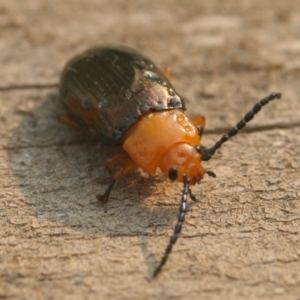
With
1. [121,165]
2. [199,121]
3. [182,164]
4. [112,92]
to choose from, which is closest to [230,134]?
[199,121]

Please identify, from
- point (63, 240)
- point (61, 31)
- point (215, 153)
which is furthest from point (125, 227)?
point (61, 31)

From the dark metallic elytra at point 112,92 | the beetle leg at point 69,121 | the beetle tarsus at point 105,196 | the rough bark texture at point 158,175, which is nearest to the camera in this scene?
the rough bark texture at point 158,175

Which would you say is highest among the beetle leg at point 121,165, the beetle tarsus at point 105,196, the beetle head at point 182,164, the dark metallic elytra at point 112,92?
the dark metallic elytra at point 112,92

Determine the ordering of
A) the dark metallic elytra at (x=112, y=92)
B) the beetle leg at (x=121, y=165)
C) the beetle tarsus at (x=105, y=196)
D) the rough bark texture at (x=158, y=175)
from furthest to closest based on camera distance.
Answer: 1. the dark metallic elytra at (x=112, y=92)
2. the beetle leg at (x=121, y=165)
3. the beetle tarsus at (x=105, y=196)
4. the rough bark texture at (x=158, y=175)

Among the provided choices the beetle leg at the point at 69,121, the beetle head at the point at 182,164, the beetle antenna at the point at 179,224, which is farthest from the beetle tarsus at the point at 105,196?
the beetle leg at the point at 69,121

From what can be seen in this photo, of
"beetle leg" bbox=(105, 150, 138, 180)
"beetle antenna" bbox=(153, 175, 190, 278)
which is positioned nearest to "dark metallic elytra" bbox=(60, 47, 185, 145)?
"beetle leg" bbox=(105, 150, 138, 180)

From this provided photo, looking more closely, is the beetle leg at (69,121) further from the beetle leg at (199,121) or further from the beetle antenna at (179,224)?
the beetle antenna at (179,224)

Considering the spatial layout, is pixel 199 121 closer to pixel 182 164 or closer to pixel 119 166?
pixel 182 164

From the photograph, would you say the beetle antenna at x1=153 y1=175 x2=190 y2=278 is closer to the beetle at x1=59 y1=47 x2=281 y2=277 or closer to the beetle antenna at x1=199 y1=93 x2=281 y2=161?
the beetle at x1=59 y1=47 x2=281 y2=277

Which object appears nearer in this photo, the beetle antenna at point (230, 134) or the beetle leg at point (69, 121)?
the beetle antenna at point (230, 134)
